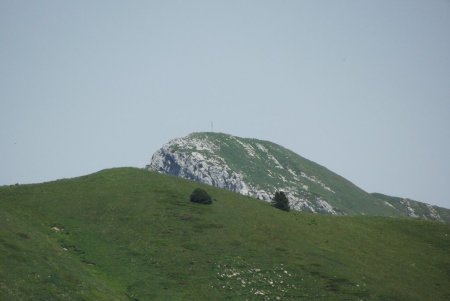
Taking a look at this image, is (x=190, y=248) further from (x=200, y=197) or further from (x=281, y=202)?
(x=281, y=202)

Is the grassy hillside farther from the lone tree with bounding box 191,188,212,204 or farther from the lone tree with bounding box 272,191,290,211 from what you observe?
the lone tree with bounding box 272,191,290,211

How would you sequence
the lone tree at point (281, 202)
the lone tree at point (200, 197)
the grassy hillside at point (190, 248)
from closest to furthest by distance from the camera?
the grassy hillside at point (190, 248)
the lone tree at point (200, 197)
the lone tree at point (281, 202)

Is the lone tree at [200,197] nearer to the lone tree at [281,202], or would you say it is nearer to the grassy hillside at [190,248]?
the grassy hillside at [190,248]

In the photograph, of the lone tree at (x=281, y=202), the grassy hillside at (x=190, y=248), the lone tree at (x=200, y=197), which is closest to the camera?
the grassy hillside at (x=190, y=248)

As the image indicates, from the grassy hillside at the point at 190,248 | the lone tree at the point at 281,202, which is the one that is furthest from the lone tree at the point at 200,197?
the lone tree at the point at 281,202

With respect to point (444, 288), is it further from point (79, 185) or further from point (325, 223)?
point (79, 185)

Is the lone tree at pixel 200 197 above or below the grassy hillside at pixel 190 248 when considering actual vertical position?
above

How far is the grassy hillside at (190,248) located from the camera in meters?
44.0

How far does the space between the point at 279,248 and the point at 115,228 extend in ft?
69.8

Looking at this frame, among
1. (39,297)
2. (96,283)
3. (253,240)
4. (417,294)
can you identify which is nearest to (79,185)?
(253,240)

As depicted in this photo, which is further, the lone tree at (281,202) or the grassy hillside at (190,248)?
the lone tree at (281,202)

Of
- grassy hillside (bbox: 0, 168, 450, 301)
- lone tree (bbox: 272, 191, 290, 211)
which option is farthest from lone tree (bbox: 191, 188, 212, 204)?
lone tree (bbox: 272, 191, 290, 211)

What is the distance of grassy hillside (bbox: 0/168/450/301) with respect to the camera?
1731 inches

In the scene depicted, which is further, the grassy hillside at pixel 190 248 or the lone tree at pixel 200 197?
the lone tree at pixel 200 197
